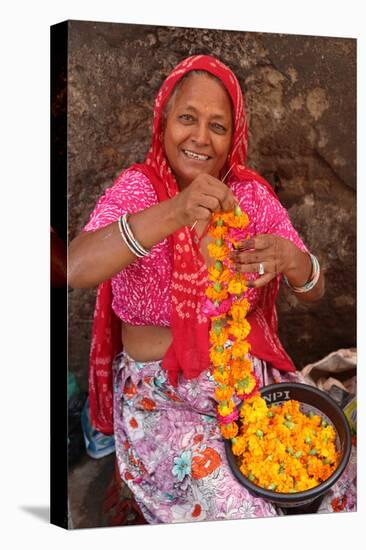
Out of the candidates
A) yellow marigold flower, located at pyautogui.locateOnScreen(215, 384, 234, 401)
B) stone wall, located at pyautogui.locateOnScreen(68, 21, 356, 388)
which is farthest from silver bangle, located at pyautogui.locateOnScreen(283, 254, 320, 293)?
yellow marigold flower, located at pyautogui.locateOnScreen(215, 384, 234, 401)

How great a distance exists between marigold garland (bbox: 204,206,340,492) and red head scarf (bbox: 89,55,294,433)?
0.06m

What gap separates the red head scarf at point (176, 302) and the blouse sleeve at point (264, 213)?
279 mm

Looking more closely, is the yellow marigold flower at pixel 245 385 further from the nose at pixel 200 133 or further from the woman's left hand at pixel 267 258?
the nose at pixel 200 133

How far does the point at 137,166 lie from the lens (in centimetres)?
528

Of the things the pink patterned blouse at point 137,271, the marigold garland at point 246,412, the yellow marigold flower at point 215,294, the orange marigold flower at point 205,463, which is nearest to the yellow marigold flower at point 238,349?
the marigold garland at point 246,412

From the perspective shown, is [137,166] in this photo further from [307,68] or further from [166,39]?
[307,68]

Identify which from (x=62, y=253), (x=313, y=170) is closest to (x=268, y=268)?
(x=313, y=170)

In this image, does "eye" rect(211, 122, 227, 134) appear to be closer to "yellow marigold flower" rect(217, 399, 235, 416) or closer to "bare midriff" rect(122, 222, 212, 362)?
"bare midriff" rect(122, 222, 212, 362)

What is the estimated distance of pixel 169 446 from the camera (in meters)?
5.34

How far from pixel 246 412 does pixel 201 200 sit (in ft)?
3.33

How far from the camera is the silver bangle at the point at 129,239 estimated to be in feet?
16.6

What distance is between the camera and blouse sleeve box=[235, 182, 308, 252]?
545cm

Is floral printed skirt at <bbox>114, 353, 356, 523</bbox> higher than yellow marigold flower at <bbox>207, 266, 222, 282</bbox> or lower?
lower

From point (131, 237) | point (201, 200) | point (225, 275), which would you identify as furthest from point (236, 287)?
point (131, 237)
